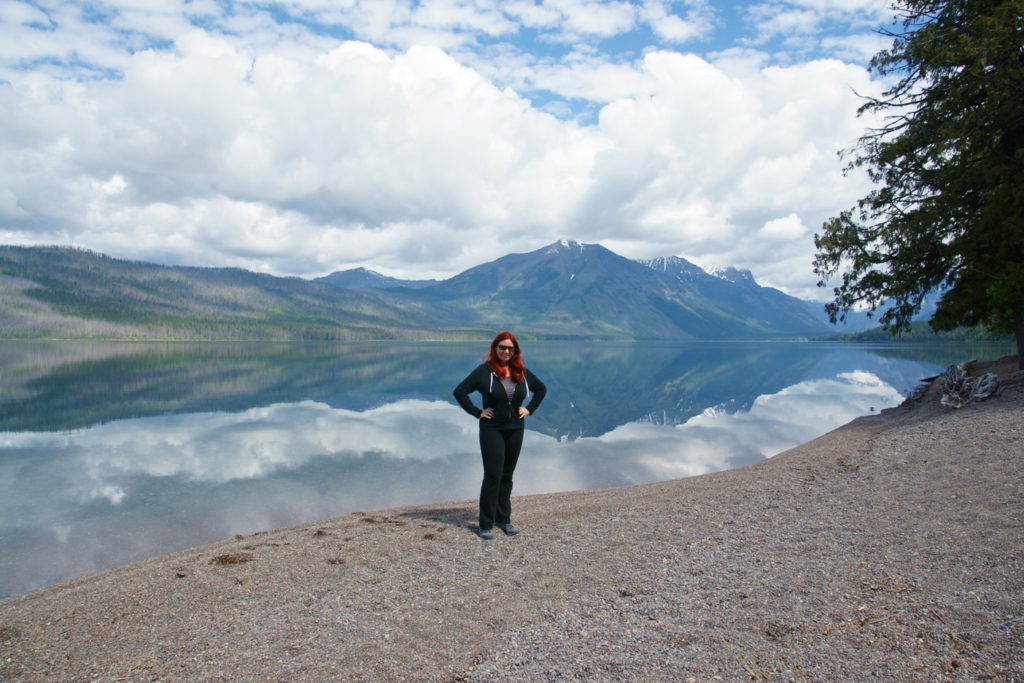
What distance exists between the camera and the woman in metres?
9.88

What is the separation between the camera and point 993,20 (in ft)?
60.5

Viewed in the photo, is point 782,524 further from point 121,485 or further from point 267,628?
point 121,485

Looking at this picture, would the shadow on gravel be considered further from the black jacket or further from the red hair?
the red hair

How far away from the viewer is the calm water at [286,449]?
50.6ft

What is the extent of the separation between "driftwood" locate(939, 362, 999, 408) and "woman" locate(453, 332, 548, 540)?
57.2ft

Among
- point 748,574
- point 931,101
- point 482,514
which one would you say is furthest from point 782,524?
point 931,101

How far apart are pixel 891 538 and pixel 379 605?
6974 mm

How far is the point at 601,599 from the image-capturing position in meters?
7.15

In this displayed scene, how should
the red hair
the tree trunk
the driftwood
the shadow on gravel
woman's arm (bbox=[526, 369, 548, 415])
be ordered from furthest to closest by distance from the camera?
the tree trunk
the driftwood
the shadow on gravel
woman's arm (bbox=[526, 369, 548, 415])
the red hair

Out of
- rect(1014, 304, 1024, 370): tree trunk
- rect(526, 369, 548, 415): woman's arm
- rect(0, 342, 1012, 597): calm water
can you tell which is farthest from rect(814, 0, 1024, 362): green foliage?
rect(526, 369, 548, 415): woman's arm

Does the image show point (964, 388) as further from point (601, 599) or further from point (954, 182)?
point (601, 599)

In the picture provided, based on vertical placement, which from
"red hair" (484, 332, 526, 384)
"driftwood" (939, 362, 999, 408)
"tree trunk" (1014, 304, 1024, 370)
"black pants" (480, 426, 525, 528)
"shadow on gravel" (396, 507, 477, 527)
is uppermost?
"tree trunk" (1014, 304, 1024, 370)

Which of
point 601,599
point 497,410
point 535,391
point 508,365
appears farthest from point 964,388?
point 601,599

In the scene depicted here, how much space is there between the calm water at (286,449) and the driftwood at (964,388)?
6.55 meters
